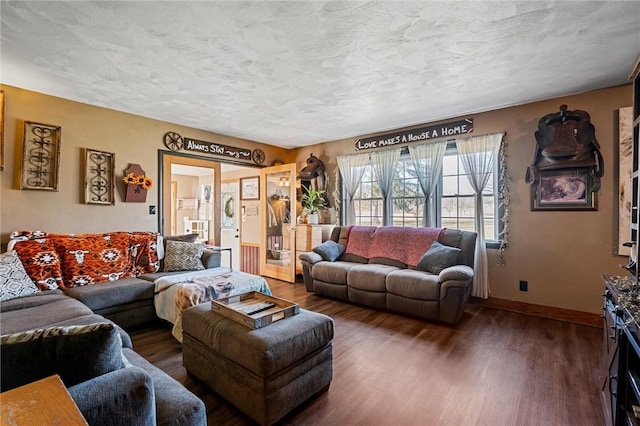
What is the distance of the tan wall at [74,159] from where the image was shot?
310 cm

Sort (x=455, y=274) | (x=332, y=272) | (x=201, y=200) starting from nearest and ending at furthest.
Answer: (x=455, y=274) → (x=332, y=272) → (x=201, y=200)

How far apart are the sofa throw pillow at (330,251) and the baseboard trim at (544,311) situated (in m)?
1.99

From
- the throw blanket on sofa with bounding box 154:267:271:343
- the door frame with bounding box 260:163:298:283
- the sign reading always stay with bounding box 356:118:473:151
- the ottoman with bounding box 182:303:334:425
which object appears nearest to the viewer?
the ottoman with bounding box 182:303:334:425

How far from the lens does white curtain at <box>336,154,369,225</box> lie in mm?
5137

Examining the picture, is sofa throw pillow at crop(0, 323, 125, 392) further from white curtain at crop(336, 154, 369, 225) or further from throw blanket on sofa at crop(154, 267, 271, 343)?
white curtain at crop(336, 154, 369, 225)

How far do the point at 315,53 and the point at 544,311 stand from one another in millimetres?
3867

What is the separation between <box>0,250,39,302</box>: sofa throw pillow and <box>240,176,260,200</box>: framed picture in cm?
369

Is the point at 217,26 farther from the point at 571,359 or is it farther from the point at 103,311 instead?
the point at 571,359

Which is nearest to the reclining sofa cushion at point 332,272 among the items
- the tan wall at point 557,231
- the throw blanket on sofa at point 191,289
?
the throw blanket on sofa at point 191,289

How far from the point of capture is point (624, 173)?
3.02 metres

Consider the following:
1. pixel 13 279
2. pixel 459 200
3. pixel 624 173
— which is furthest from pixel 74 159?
pixel 624 173

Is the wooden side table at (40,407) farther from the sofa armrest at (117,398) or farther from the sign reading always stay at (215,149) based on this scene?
the sign reading always stay at (215,149)

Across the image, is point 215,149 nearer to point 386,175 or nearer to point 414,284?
point 386,175

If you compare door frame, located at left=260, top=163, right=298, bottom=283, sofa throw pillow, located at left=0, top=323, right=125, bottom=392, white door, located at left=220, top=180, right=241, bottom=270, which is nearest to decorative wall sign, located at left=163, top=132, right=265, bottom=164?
door frame, located at left=260, top=163, right=298, bottom=283
